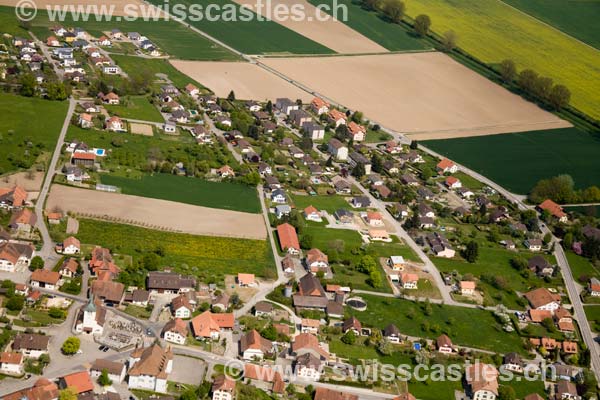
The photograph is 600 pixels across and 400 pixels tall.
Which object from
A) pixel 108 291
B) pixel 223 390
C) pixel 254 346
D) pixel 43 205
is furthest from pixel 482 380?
pixel 43 205

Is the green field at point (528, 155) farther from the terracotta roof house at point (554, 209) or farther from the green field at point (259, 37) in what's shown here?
the green field at point (259, 37)

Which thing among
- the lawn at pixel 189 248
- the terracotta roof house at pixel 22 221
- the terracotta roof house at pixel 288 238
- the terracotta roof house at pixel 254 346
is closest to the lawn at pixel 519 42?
the terracotta roof house at pixel 288 238

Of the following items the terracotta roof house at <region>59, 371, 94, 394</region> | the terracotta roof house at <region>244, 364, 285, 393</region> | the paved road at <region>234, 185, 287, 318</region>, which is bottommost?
the terracotta roof house at <region>59, 371, 94, 394</region>

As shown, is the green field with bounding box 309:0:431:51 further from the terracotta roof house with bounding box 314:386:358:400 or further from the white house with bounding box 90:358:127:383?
the white house with bounding box 90:358:127:383

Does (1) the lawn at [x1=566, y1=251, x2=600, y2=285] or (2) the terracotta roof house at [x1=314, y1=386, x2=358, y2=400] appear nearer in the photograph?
(2) the terracotta roof house at [x1=314, y1=386, x2=358, y2=400]

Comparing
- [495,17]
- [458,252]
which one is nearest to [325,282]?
[458,252]

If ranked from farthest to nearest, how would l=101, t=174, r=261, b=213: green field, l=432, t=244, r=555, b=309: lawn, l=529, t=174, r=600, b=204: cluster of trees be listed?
1. l=529, t=174, r=600, b=204: cluster of trees
2. l=101, t=174, r=261, b=213: green field
3. l=432, t=244, r=555, b=309: lawn

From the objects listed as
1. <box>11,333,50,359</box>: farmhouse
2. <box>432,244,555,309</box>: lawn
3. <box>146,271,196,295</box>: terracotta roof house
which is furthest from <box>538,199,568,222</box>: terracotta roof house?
<box>11,333,50,359</box>: farmhouse
